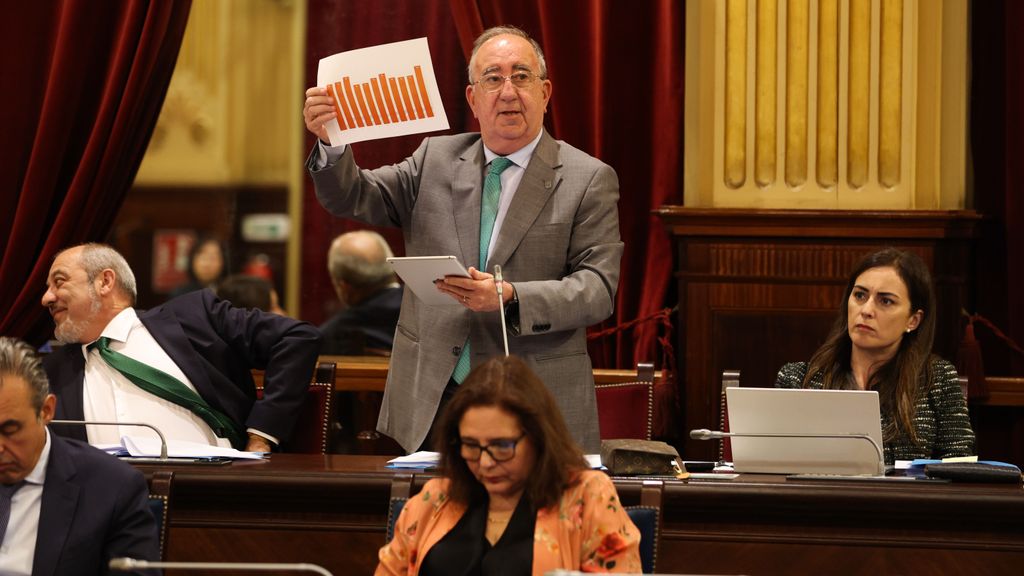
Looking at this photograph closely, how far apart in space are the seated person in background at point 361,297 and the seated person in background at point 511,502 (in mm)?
2969

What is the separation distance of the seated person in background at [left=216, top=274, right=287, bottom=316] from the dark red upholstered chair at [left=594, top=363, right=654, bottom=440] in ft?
6.39

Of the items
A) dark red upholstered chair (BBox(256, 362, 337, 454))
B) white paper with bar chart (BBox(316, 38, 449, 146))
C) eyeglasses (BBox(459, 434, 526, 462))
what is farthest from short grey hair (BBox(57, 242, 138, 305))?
eyeglasses (BBox(459, 434, 526, 462))

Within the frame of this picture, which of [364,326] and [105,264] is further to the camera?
[364,326]

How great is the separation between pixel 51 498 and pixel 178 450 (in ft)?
2.80

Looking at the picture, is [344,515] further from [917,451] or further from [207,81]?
[207,81]

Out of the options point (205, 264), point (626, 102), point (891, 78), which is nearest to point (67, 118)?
point (205, 264)

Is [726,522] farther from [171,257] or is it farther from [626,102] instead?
[171,257]

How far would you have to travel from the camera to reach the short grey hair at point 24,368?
8.48 feet

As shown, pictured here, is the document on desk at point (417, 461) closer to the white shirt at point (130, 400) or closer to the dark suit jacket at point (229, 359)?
the dark suit jacket at point (229, 359)

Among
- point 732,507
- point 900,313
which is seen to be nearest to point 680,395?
point 900,313

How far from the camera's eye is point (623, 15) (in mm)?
5238

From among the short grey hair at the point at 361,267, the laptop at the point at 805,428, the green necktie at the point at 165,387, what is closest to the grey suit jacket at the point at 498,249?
the laptop at the point at 805,428

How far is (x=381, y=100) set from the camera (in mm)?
3393

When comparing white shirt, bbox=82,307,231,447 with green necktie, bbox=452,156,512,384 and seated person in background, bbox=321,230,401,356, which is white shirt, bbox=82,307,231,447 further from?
seated person in background, bbox=321,230,401,356
